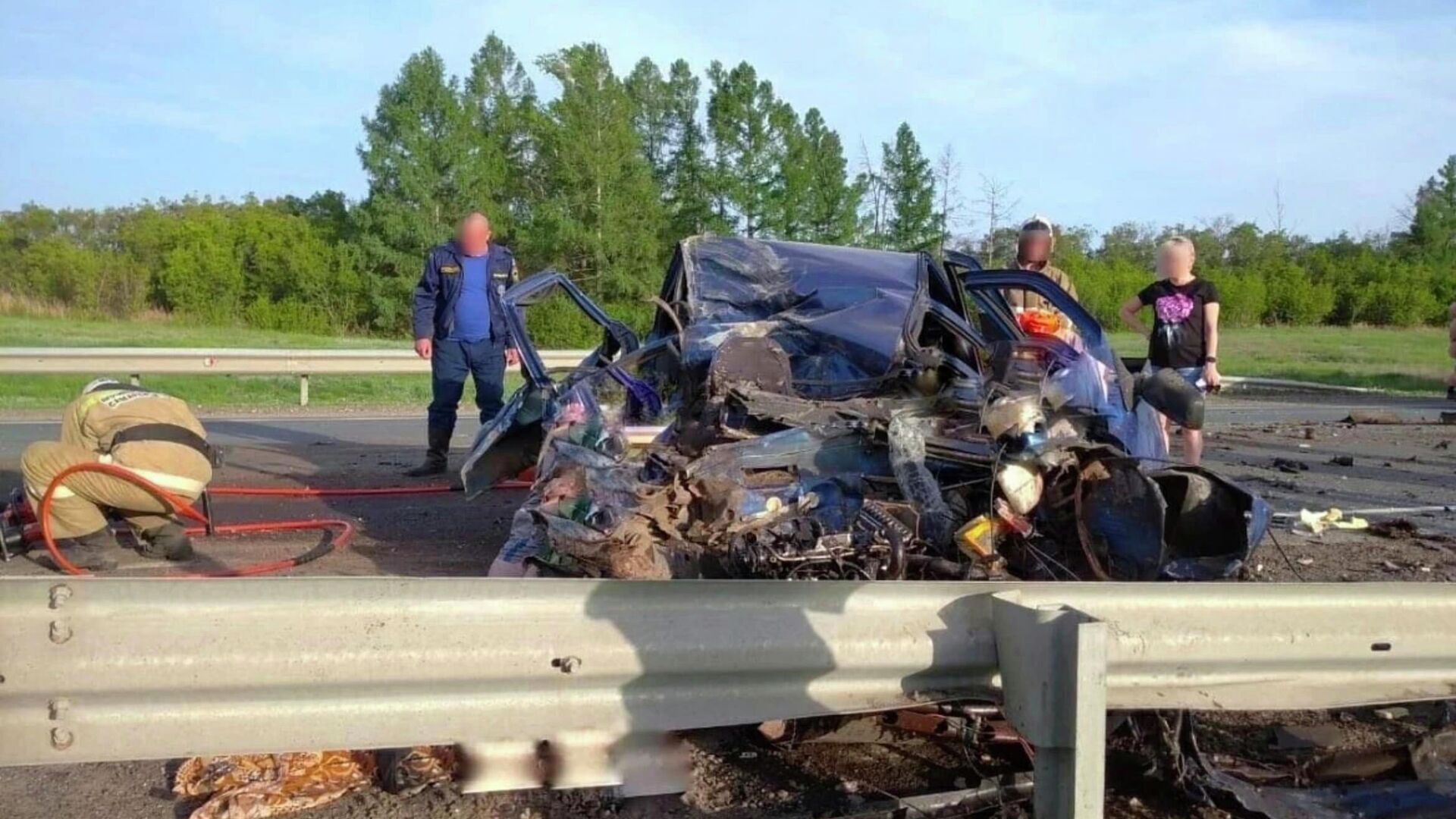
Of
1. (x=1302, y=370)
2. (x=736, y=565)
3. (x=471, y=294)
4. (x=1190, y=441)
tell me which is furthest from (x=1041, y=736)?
(x=1302, y=370)

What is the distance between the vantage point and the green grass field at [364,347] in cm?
1434

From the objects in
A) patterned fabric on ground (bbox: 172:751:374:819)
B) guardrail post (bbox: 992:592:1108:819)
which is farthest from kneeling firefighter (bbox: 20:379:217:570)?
guardrail post (bbox: 992:592:1108:819)

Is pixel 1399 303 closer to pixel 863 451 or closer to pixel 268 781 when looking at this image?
pixel 863 451

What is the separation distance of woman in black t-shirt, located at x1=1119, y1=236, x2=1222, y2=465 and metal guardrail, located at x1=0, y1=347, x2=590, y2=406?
7.45 metres

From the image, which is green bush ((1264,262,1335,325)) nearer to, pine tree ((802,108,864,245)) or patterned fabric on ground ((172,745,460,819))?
pine tree ((802,108,864,245))

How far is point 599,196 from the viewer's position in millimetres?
40469

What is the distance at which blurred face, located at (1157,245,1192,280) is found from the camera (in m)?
6.70

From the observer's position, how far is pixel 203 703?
79.7 inches

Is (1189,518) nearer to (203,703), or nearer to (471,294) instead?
(203,703)

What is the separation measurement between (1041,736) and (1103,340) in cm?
265

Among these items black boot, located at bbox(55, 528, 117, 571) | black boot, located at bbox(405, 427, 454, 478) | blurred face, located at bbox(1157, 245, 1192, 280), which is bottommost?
black boot, located at bbox(55, 528, 117, 571)

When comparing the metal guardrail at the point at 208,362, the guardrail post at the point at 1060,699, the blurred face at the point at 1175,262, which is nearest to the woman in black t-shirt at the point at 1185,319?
→ the blurred face at the point at 1175,262

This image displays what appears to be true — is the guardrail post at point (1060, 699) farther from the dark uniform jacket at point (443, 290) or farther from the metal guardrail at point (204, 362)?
the metal guardrail at point (204, 362)

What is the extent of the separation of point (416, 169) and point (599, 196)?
24.6 feet
